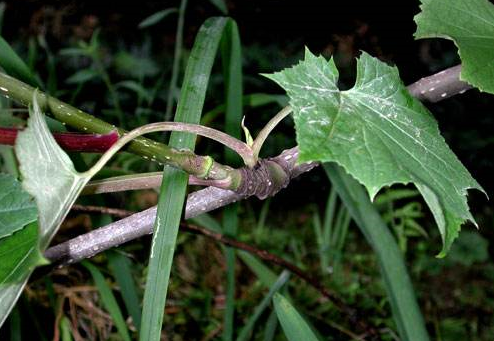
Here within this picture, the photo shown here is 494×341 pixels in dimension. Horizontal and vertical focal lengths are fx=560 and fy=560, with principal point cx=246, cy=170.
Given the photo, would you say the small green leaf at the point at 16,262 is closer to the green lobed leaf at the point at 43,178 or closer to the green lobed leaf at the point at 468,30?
the green lobed leaf at the point at 43,178

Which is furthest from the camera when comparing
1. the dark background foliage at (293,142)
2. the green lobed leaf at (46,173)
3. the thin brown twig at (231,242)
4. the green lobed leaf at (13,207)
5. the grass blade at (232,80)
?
the dark background foliage at (293,142)

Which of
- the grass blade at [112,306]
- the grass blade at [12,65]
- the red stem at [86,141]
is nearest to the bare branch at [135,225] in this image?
the red stem at [86,141]

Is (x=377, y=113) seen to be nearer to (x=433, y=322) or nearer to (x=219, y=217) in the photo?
(x=433, y=322)

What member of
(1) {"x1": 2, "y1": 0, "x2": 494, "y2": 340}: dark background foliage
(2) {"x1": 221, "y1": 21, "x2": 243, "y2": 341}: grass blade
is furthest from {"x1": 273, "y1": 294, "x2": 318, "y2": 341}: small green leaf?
(1) {"x1": 2, "y1": 0, "x2": 494, "y2": 340}: dark background foliage

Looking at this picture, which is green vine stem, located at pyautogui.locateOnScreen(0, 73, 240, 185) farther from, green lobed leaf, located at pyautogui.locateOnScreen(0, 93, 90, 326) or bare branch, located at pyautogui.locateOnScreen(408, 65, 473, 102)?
bare branch, located at pyautogui.locateOnScreen(408, 65, 473, 102)

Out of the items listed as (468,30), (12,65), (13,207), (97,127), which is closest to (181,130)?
(97,127)

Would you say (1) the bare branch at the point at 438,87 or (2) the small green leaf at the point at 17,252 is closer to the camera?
(2) the small green leaf at the point at 17,252

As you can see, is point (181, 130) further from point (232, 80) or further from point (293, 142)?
point (293, 142)
